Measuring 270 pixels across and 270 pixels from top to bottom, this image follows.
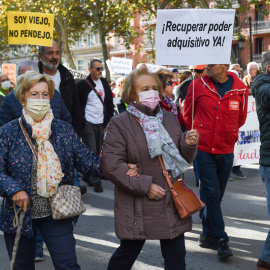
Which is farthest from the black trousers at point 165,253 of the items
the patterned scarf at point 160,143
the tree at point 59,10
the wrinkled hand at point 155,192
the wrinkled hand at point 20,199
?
the tree at point 59,10

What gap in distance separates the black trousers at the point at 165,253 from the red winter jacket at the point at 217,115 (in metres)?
1.67

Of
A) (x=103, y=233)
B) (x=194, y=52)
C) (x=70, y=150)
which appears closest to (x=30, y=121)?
(x=70, y=150)

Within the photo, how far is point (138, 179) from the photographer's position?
349 centimetres

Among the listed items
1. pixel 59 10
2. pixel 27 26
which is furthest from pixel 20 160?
pixel 59 10

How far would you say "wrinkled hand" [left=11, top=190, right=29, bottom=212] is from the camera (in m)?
3.21

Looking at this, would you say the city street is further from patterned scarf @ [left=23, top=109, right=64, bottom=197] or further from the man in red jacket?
patterned scarf @ [left=23, top=109, right=64, bottom=197]

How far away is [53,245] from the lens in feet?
11.1

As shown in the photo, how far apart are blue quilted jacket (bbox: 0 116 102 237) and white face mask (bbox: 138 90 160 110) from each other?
557 mm

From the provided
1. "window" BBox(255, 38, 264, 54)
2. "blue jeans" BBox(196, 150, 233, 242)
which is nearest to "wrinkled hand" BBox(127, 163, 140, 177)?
"blue jeans" BBox(196, 150, 233, 242)

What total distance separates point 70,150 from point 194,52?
1.64 metres

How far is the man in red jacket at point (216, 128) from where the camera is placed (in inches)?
202

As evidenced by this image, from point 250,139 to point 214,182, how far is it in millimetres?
5241

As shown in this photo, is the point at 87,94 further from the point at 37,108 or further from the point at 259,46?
the point at 259,46

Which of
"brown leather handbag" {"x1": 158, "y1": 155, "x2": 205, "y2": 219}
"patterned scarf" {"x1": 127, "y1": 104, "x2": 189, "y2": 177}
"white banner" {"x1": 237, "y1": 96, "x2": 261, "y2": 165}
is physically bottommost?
"white banner" {"x1": 237, "y1": 96, "x2": 261, "y2": 165}
